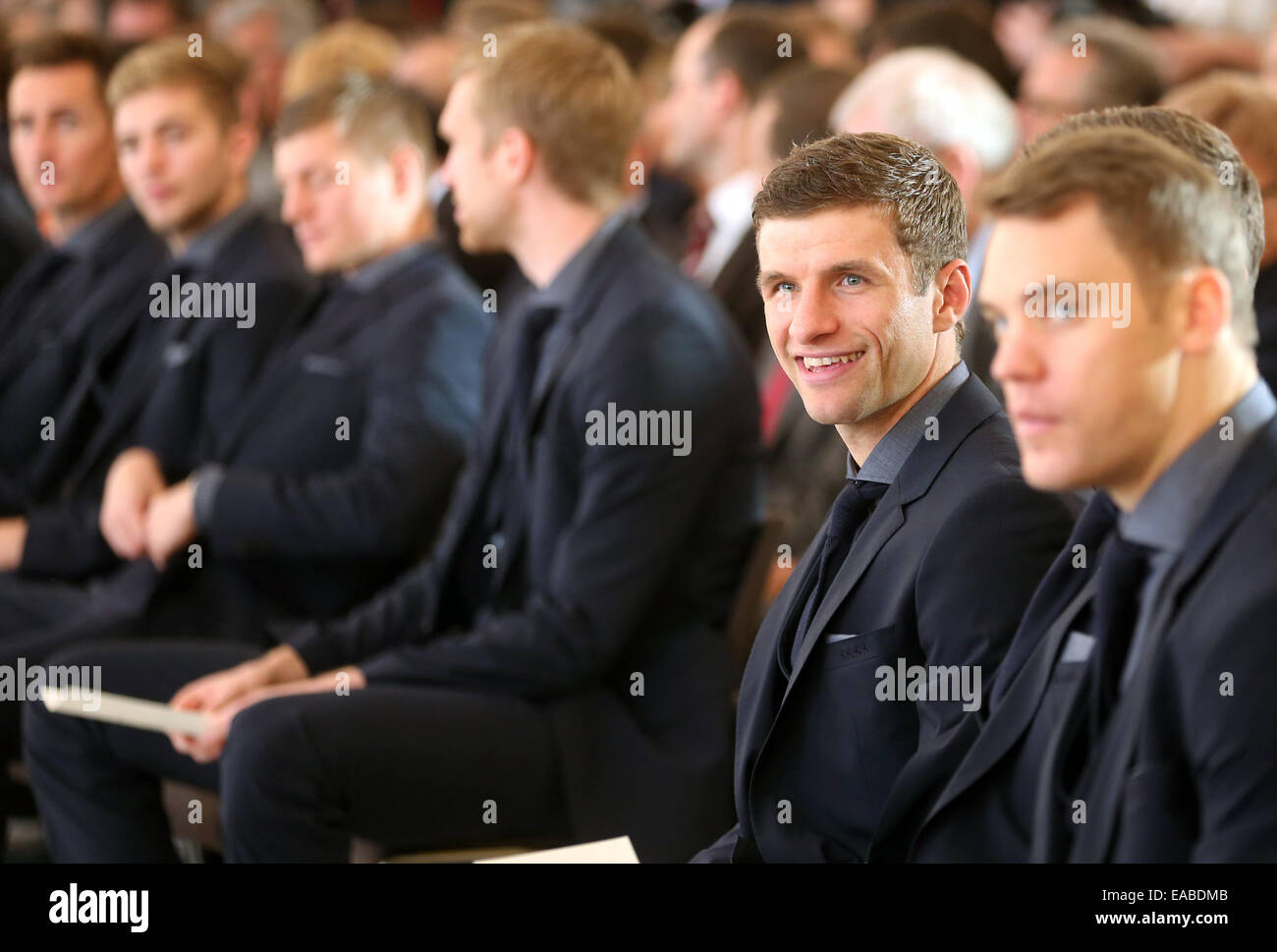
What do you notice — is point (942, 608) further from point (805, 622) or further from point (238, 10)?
point (238, 10)

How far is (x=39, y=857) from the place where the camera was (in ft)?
Result: 9.81

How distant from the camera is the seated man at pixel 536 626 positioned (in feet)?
6.89

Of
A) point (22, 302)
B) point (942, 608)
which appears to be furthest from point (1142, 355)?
point (22, 302)

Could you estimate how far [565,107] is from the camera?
240 centimetres

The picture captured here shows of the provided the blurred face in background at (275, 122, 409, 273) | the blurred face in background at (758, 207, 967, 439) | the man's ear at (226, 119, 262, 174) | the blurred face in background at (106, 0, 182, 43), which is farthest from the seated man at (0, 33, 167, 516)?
the blurred face in background at (106, 0, 182, 43)

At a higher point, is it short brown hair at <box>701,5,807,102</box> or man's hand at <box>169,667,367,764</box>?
short brown hair at <box>701,5,807,102</box>

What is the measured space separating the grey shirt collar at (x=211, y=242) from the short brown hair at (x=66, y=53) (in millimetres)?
671

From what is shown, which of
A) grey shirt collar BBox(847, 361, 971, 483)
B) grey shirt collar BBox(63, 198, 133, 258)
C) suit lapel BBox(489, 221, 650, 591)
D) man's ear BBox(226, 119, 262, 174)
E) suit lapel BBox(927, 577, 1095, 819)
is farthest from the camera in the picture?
grey shirt collar BBox(63, 198, 133, 258)

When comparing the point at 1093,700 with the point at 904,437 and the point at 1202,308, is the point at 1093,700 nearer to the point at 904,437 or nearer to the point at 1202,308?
the point at 1202,308

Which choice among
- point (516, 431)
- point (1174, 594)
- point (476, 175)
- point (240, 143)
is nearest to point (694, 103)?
point (240, 143)

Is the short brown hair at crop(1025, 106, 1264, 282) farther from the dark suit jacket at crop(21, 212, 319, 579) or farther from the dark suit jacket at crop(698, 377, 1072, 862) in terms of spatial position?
the dark suit jacket at crop(21, 212, 319, 579)

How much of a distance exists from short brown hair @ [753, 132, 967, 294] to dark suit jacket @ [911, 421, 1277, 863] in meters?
0.44

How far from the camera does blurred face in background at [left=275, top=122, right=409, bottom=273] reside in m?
2.86

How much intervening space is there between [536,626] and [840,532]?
0.72 meters
